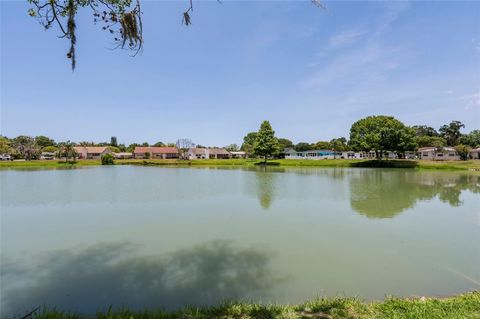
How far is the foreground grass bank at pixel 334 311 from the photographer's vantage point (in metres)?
4.74

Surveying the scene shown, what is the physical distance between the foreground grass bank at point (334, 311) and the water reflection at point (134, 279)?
0.98 meters

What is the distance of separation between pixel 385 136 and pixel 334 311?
57944 mm

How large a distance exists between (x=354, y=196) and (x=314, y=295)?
15784 millimetres

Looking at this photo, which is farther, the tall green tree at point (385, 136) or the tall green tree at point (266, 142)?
the tall green tree at point (266, 142)

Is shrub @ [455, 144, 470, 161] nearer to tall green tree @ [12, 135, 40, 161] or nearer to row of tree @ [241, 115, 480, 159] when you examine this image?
row of tree @ [241, 115, 480, 159]

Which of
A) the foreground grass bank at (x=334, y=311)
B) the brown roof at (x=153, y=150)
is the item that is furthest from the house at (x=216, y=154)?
the foreground grass bank at (x=334, y=311)

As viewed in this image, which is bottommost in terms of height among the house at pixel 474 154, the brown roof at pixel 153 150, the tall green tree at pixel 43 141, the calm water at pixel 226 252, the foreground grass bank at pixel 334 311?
the calm water at pixel 226 252

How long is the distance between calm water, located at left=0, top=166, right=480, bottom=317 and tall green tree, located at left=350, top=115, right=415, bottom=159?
41170mm

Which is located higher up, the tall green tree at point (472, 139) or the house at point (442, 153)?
the tall green tree at point (472, 139)

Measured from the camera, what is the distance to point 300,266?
26.2 ft

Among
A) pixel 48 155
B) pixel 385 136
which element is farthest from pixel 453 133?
pixel 48 155

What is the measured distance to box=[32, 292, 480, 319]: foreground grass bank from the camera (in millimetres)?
4742

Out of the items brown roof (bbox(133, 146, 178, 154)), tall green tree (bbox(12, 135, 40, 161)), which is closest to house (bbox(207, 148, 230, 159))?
brown roof (bbox(133, 146, 178, 154))

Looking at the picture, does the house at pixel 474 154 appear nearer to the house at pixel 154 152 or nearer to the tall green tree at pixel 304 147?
the tall green tree at pixel 304 147
